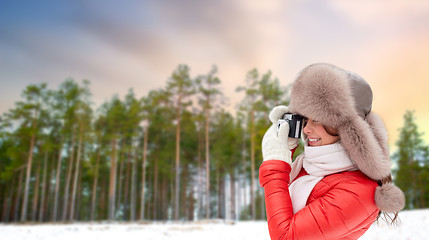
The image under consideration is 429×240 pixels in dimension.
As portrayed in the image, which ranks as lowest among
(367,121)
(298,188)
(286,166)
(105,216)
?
(105,216)

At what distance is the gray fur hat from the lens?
4.23 feet

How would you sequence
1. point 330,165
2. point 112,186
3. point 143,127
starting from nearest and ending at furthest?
point 330,165, point 112,186, point 143,127

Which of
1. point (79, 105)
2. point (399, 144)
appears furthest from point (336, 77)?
point (399, 144)

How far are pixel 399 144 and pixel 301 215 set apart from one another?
37929 mm

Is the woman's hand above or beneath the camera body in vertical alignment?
beneath

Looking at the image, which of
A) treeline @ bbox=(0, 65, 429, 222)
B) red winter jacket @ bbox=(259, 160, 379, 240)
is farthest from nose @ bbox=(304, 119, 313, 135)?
treeline @ bbox=(0, 65, 429, 222)

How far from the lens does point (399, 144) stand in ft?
108

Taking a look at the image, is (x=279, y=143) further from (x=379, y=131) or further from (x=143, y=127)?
(x=143, y=127)

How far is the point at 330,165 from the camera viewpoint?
55.1 inches

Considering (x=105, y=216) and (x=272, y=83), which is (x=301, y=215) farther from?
(x=105, y=216)

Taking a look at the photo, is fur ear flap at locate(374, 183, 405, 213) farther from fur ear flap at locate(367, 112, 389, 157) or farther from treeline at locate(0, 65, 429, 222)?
treeline at locate(0, 65, 429, 222)

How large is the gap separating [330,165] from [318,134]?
0.16 metres

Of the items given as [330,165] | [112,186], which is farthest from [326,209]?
[112,186]

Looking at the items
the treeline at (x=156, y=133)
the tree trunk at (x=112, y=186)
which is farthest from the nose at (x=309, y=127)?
the tree trunk at (x=112, y=186)
